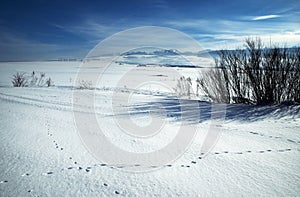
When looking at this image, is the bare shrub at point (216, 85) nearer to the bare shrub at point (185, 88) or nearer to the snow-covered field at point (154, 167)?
the bare shrub at point (185, 88)

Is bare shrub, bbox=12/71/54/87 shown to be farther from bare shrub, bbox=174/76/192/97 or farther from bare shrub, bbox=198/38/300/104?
bare shrub, bbox=198/38/300/104

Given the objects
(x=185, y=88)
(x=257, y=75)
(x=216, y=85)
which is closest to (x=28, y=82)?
(x=185, y=88)

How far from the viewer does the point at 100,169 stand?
296 centimetres

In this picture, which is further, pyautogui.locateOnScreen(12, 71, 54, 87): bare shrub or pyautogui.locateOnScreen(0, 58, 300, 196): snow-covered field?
pyautogui.locateOnScreen(12, 71, 54, 87): bare shrub

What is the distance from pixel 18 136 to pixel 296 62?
9464 mm

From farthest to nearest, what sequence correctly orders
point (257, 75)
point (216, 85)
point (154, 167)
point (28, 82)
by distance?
point (28, 82) → point (216, 85) → point (257, 75) → point (154, 167)

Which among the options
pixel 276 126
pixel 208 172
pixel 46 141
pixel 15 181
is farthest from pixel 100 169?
pixel 276 126

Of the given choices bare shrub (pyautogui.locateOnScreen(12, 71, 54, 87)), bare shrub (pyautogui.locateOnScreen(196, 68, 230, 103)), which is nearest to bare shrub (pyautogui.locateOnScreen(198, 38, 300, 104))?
bare shrub (pyautogui.locateOnScreen(196, 68, 230, 103))

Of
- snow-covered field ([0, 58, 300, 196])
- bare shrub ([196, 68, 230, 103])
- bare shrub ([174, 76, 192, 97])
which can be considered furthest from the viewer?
bare shrub ([174, 76, 192, 97])

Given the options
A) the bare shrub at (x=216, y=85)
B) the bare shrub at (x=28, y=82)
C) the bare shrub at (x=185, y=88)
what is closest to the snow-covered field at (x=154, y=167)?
the bare shrub at (x=216, y=85)

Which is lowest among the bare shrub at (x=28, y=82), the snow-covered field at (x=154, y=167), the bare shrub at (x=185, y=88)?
the snow-covered field at (x=154, y=167)

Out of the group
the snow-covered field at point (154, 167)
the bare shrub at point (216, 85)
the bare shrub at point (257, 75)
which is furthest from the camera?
the bare shrub at point (216, 85)

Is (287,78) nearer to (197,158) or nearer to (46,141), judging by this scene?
(197,158)

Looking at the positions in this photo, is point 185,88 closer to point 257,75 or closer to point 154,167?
point 257,75
